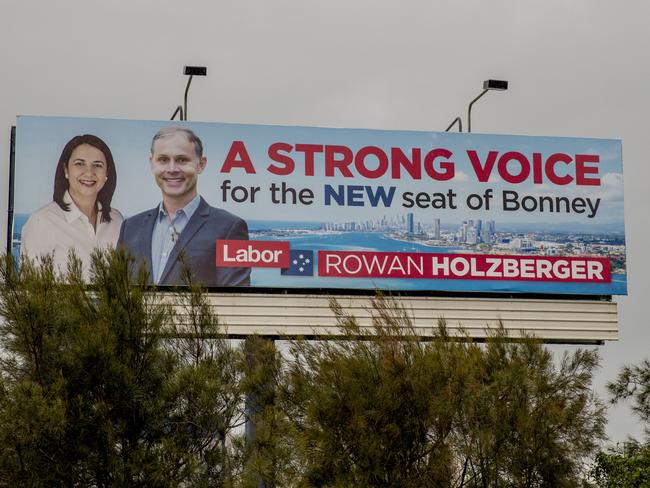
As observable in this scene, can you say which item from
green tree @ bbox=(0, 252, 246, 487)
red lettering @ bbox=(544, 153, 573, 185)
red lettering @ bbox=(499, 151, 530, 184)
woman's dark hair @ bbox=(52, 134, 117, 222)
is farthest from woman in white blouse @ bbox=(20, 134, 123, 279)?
red lettering @ bbox=(544, 153, 573, 185)

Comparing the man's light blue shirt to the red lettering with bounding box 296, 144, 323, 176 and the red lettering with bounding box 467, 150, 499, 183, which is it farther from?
the red lettering with bounding box 467, 150, 499, 183

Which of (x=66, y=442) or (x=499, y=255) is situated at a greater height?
(x=499, y=255)

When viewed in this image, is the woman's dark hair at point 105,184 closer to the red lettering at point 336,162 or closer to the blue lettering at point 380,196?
the red lettering at point 336,162

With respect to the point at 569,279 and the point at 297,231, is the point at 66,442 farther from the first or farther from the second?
the point at 569,279

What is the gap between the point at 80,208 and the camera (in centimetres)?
3234

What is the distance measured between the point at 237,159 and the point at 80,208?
3233 millimetres

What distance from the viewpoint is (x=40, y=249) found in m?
31.9

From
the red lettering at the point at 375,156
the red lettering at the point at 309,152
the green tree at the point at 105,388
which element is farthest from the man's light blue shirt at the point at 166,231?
the green tree at the point at 105,388

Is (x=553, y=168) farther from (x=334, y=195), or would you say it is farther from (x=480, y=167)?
(x=334, y=195)

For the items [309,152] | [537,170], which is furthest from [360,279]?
[537,170]

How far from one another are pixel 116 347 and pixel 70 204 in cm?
663

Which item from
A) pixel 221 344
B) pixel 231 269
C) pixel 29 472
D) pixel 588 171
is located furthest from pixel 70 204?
pixel 588 171

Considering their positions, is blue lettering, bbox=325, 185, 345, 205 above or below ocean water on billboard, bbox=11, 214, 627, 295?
above

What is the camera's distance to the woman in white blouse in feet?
105
